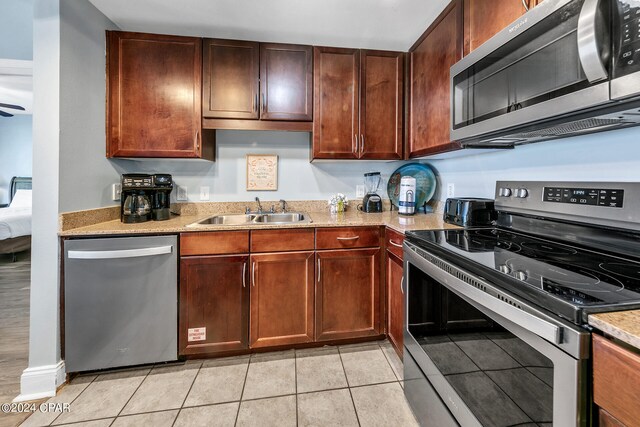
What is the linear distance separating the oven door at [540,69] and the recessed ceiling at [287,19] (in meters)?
0.74

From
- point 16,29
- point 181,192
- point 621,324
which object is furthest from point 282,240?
point 16,29

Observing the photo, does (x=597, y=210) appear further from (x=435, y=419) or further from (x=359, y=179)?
(x=359, y=179)

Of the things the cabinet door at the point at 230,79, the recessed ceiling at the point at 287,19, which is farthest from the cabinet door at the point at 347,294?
the recessed ceiling at the point at 287,19

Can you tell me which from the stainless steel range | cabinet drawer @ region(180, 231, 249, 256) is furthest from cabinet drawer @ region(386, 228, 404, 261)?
cabinet drawer @ region(180, 231, 249, 256)

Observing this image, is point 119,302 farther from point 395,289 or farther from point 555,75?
point 555,75

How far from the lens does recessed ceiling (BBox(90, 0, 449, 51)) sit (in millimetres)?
1646

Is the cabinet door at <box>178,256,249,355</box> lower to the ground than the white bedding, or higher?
lower

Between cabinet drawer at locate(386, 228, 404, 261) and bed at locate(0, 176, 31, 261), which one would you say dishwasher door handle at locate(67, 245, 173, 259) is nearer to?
cabinet drawer at locate(386, 228, 404, 261)

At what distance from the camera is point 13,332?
205cm

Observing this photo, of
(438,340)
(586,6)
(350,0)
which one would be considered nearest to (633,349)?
(438,340)

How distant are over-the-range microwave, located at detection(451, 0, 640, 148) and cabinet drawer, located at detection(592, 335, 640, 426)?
1.93 feet

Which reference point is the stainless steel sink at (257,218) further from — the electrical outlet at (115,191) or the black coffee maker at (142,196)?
the electrical outlet at (115,191)

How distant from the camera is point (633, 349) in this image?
0.51m

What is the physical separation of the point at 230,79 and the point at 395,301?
193 centimetres
